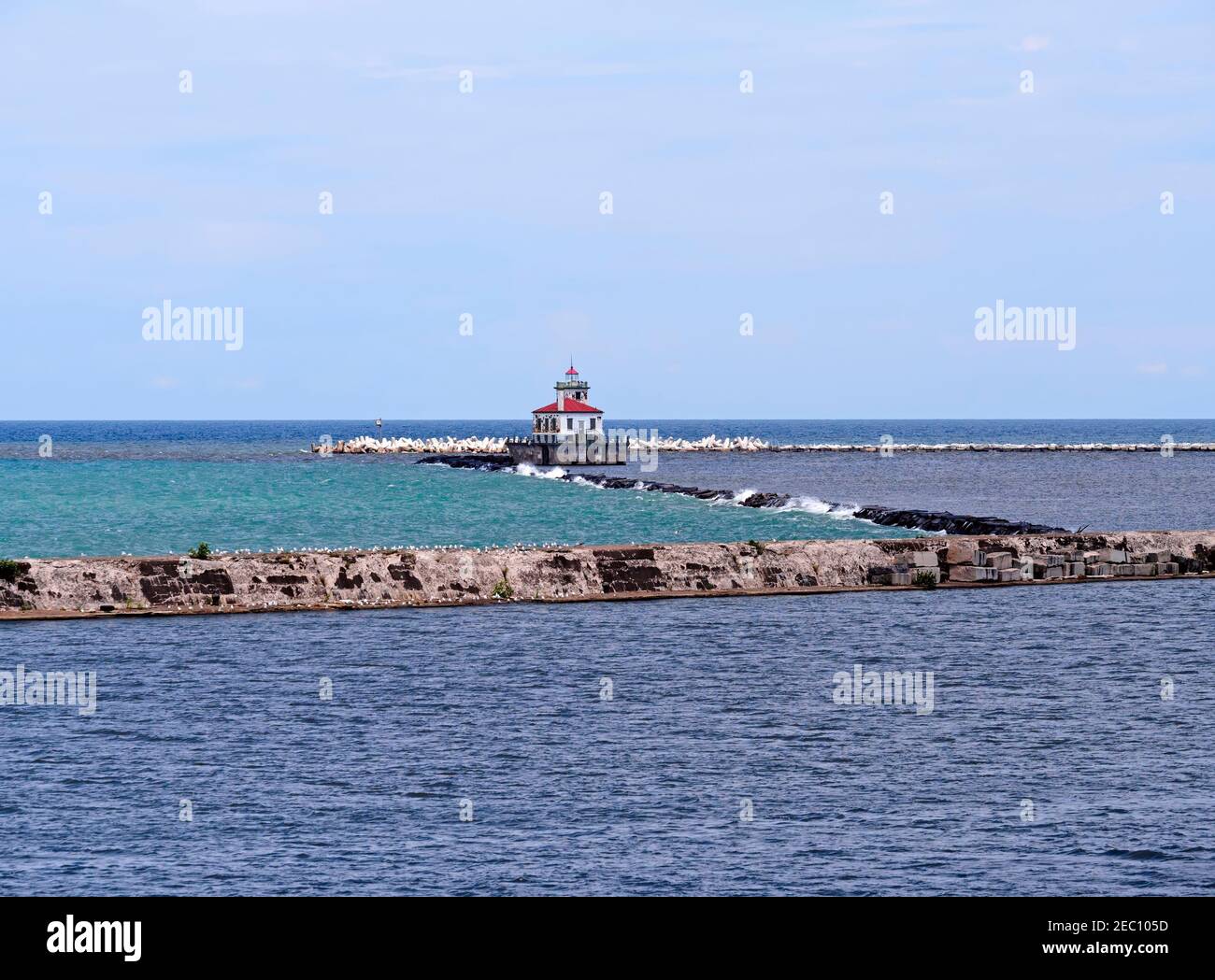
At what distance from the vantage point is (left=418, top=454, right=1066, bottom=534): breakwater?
7444 centimetres

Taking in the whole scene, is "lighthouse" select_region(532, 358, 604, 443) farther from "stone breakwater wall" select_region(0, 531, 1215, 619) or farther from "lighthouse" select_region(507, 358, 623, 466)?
"stone breakwater wall" select_region(0, 531, 1215, 619)

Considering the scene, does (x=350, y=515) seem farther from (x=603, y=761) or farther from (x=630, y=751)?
(x=603, y=761)

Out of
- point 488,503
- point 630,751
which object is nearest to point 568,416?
point 488,503

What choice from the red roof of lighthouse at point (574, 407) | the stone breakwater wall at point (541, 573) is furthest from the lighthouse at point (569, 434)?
the stone breakwater wall at point (541, 573)

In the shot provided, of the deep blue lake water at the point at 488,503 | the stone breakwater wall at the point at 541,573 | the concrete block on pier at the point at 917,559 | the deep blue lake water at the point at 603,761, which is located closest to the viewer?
the deep blue lake water at the point at 603,761

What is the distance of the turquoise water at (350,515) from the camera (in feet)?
242

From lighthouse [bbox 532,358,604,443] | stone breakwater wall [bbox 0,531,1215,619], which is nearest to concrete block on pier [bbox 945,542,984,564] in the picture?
stone breakwater wall [bbox 0,531,1215,619]

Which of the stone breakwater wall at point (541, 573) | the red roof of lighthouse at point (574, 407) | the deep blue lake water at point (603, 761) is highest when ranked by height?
the red roof of lighthouse at point (574, 407)

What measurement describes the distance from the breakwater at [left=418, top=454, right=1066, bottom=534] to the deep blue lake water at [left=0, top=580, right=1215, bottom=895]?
28928 millimetres

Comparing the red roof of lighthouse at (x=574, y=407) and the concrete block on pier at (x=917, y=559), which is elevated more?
the red roof of lighthouse at (x=574, y=407)

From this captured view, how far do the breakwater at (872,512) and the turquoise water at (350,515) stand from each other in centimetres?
165

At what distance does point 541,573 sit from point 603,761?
2411 cm

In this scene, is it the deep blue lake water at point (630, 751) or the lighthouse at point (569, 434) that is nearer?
the deep blue lake water at point (630, 751)

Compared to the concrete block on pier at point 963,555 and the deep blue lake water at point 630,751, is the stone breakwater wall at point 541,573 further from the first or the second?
the deep blue lake water at point 630,751
